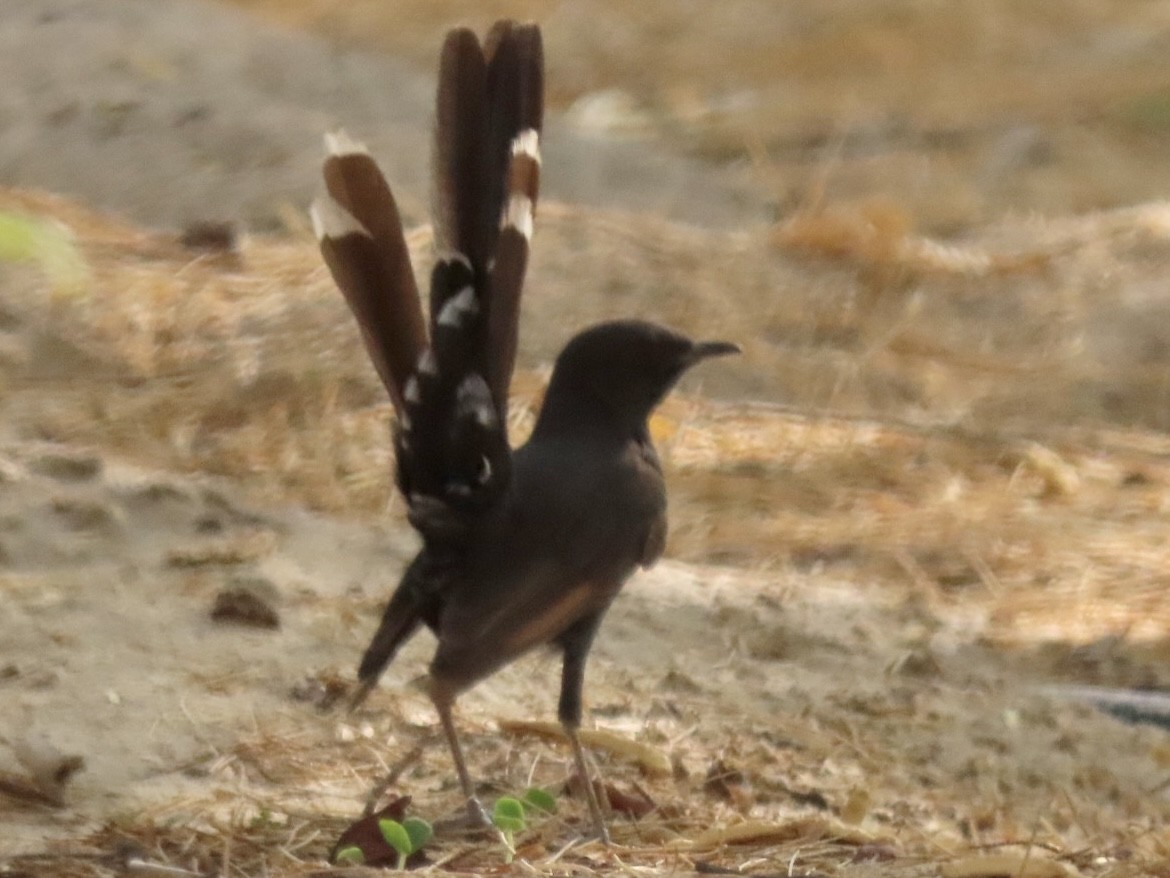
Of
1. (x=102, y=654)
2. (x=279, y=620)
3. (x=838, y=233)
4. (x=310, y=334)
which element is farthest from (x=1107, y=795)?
(x=838, y=233)

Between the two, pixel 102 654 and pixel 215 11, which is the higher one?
pixel 215 11

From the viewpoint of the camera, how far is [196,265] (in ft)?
28.0

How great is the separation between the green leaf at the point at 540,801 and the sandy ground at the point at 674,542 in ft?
0.23

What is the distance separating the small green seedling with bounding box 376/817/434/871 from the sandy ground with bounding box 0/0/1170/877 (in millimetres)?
87

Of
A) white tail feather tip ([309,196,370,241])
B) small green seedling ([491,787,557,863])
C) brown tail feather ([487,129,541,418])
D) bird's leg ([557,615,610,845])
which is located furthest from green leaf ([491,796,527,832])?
white tail feather tip ([309,196,370,241])

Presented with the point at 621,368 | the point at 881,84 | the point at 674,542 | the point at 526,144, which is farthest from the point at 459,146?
the point at 881,84

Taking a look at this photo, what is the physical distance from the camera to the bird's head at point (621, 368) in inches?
177

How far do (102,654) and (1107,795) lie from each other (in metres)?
2.35

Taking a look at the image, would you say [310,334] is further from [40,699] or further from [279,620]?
[40,699]

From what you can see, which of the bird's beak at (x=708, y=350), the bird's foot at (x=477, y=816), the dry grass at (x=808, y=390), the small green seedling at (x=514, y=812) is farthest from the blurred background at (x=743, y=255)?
the bird's foot at (x=477, y=816)

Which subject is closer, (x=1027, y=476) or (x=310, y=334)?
(x=1027, y=476)

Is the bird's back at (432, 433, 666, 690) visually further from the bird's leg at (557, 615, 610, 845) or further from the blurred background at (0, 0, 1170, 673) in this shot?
the blurred background at (0, 0, 1170, 673)

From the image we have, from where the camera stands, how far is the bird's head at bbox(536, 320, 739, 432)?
448cm

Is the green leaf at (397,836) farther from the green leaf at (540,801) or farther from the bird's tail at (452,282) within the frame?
the bird's tail at (452,282)
